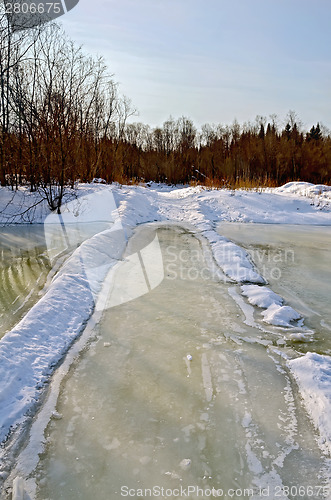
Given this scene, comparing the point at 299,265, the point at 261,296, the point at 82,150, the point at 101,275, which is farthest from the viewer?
the point at 82,150

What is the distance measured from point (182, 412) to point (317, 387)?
103 cm

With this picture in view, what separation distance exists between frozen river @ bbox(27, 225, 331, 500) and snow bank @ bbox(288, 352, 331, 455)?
0.07 m

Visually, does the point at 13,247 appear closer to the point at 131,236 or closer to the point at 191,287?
the point at 131,236

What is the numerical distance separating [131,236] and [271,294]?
4592mm

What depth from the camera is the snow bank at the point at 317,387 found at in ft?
6.58

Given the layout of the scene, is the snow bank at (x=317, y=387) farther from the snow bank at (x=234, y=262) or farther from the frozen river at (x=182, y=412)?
the snow bank at (x=234, y=262)

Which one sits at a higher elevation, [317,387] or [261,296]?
[261,296]

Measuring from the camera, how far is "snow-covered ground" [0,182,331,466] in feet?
7.62

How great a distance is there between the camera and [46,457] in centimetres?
176

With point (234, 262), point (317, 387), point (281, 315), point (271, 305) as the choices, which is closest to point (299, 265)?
point (234, 262)

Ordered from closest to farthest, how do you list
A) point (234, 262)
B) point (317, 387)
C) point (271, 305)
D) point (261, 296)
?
1. point (317, 387)
2. point (271, 305)
3. point (261, 296)
4. point (234, 262)

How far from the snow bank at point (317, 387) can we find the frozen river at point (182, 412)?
0.07 meters

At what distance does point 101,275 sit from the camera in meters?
4.73

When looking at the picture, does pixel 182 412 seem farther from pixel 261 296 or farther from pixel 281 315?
pixel 261 296
